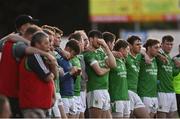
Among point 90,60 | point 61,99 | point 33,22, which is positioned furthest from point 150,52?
point 33,22

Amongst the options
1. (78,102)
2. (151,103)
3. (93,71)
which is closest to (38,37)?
(78,102)

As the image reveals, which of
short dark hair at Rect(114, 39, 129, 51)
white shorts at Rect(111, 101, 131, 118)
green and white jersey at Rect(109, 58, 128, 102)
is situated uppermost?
short dark hair at Rect(114, 39, 129, 51)

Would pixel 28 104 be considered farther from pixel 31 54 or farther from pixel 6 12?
pixel 6 12

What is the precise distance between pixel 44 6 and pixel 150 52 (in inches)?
1159

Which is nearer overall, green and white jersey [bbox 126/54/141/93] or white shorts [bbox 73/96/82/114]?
white shorts [bbox 73/96/82/114]

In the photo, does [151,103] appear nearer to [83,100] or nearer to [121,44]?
[121,44]

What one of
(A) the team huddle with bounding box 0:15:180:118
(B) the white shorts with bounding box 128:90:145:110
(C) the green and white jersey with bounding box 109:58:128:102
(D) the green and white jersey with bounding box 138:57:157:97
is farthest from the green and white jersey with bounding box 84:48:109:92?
(D) the green and white jersey with bounding box 138:57:157:97

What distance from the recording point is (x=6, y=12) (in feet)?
148

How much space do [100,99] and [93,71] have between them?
53 cm

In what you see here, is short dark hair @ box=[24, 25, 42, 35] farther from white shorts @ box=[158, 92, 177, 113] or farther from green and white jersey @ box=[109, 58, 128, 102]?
white shorts @ box=[158, 92, 177, 113]

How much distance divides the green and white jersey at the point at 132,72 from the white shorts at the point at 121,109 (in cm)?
46

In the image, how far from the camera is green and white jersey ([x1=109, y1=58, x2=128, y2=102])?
1609 centimetres

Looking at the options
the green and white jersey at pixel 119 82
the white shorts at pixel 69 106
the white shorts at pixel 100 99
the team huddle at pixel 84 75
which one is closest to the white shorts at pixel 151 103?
the team huddle at pixel 84 75

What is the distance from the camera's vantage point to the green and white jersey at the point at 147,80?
16.9 m
